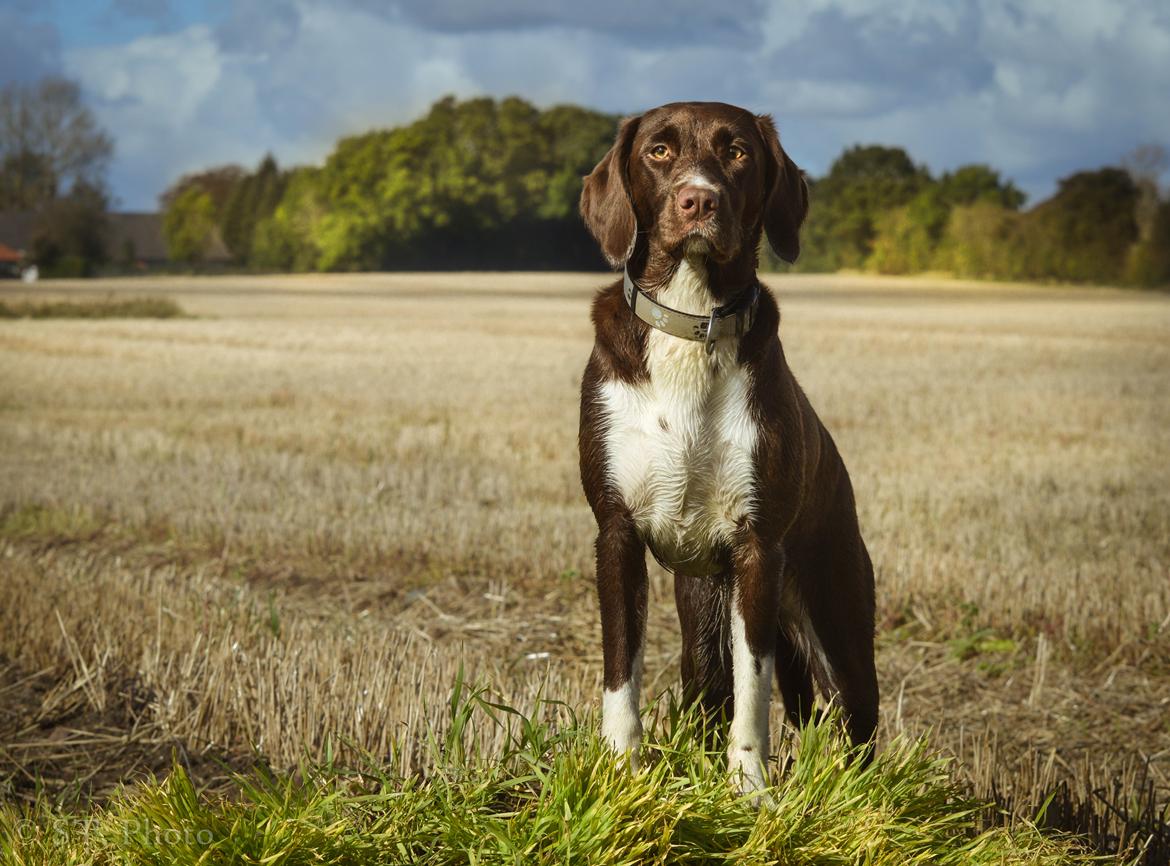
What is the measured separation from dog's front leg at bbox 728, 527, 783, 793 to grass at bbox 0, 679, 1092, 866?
8cm

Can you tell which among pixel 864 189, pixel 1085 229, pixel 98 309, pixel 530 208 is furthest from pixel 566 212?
pixel 98 309

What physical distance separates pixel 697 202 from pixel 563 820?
161cm

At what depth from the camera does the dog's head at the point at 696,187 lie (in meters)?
3.43

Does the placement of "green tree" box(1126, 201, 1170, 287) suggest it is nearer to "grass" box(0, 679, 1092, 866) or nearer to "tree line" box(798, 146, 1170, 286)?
"tree line" box(798, 146, 1170, 286)

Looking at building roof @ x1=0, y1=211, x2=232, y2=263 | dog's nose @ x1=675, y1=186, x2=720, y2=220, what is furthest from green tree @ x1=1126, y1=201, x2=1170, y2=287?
building roof @ x1=0, y1=211, x2=232, y2=263

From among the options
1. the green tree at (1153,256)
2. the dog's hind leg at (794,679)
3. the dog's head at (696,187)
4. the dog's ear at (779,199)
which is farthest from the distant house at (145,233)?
the dog's ear at (779,199)

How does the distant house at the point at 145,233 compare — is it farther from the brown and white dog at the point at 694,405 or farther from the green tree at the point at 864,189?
the brown and white dog at the point at 694,405

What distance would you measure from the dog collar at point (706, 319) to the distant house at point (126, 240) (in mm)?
60413

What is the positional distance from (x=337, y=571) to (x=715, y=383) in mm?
5156

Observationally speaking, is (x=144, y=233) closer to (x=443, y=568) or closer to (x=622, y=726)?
(x=443, y=568)

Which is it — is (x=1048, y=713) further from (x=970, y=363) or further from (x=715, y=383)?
(x=970, y=363)

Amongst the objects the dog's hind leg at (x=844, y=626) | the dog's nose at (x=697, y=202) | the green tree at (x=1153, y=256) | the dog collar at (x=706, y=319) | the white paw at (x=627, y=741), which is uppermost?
the green tree at (x=1153, y=256)

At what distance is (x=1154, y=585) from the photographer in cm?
766

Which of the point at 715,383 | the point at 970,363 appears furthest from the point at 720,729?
the point at 970,363
